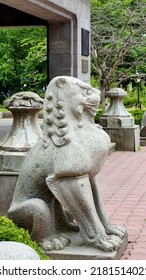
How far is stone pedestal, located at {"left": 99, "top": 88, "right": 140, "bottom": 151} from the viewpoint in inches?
574

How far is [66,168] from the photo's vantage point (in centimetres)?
506

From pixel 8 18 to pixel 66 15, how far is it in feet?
11.7

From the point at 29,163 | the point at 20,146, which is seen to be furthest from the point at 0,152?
the point at 29,163

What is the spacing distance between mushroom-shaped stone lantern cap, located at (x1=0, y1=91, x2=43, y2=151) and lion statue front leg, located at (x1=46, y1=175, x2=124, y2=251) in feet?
6.42

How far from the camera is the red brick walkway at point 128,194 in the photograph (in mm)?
6301

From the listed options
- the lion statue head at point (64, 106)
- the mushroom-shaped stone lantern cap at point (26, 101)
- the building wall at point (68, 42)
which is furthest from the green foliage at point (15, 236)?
the building wall at point (68, 42)

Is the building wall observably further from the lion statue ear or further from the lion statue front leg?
the lion statue front leg

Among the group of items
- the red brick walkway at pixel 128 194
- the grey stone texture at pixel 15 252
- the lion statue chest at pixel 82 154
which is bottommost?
the red brick walkway at pixel 128 194

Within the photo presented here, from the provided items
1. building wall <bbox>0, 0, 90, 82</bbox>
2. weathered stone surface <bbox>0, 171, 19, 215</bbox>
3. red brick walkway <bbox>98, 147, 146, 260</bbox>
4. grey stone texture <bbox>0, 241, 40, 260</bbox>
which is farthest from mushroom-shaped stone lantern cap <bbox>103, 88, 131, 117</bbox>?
grey stone texture <bbox>0, 241, 40, 260</bbox>

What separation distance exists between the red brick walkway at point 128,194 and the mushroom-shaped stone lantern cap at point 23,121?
4.66ft

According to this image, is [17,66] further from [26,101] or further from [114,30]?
[26,101]

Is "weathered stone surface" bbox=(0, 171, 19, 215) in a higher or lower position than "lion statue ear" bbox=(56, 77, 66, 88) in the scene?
lower

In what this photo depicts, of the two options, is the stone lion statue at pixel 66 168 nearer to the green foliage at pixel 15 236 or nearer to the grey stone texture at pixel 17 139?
the green foliage at pixel 15 236

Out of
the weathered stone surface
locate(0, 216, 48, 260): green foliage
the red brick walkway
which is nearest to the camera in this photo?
locate(0, 216, 48, 260): green foliage
